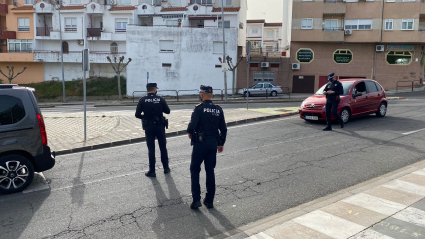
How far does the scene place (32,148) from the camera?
21.9ft

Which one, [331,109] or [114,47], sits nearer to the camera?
[331,109]

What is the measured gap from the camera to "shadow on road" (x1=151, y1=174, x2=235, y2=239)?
478 centimetres

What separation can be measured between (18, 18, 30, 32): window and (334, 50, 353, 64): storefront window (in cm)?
3895

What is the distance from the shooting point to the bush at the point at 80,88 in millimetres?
43000

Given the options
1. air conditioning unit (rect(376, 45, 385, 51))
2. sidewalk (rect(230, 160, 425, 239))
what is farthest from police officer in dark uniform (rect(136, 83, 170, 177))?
air conditioning unit (rect(376, 45, 385, 51))

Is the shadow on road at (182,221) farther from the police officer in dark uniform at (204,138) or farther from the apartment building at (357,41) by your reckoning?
the apartment building at (357,41)

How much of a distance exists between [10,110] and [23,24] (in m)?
48.4

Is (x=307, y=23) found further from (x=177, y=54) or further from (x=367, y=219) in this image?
(x=367, y=219)

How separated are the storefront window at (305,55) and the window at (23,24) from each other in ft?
115

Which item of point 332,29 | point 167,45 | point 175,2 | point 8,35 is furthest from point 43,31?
point 332,29

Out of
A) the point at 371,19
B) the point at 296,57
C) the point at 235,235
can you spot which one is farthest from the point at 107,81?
the point at 235,235

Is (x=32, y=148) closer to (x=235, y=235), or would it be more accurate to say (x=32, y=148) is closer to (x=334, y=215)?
(x=235, y=235)

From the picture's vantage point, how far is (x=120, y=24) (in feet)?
153

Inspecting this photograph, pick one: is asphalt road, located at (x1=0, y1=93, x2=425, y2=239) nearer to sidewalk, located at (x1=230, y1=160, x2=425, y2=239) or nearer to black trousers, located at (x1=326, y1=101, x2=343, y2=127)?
sidewalk, located at (x1=230, y1=160, x2=425, y2=239)
